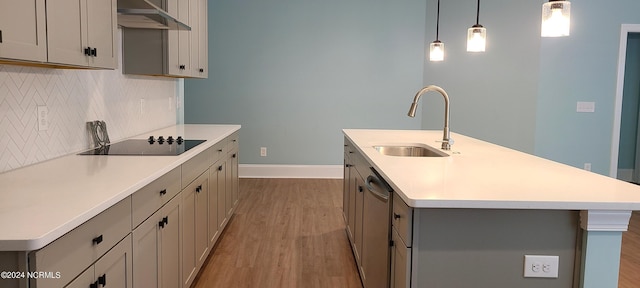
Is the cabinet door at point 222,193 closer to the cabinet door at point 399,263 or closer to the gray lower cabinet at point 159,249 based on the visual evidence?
the gray lower cabinet at point 159,249

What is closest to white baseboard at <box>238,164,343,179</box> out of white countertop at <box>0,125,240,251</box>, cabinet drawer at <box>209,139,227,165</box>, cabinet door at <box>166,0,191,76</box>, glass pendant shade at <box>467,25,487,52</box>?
cabinet drawer at <box>209,139,227,165</box>

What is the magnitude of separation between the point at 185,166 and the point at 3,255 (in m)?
1.42

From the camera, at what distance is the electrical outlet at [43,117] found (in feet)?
7.35

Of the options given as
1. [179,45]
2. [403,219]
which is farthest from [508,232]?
[179,45]

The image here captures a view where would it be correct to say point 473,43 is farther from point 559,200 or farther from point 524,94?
point 524,94

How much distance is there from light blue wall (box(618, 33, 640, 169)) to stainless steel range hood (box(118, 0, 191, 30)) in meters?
6.12

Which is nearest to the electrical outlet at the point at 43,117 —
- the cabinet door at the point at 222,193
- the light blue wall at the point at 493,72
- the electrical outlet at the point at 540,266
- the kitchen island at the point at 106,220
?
the kitchen island at the point at 106,220

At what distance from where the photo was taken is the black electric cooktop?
259 centimetres

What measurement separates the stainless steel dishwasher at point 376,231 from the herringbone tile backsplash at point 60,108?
4.97ft

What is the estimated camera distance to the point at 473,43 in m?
2.95

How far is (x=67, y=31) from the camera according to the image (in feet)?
6.23

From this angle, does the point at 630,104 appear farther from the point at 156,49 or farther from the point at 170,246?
the point at 170,246

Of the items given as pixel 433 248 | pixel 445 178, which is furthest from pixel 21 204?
pixel 445 178

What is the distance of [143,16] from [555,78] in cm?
424
